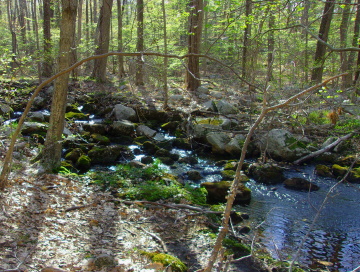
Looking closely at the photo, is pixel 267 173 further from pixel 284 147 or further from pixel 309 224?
pixel 309 224

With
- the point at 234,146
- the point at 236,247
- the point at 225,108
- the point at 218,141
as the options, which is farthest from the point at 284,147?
the point at 236,247

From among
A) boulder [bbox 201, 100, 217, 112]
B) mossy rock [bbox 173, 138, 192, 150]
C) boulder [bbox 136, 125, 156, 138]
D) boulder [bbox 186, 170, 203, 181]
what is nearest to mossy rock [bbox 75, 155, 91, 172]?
boulder [bbox 186, 170, 203, 181]

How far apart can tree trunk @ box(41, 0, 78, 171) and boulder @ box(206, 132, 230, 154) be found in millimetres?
5534

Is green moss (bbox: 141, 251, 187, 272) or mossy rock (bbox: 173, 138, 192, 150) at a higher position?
green moss (bbox: 141, 251, 187, 272)

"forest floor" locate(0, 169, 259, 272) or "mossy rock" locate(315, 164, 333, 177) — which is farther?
"mossy rock" locate(315, 164, 333, 177)

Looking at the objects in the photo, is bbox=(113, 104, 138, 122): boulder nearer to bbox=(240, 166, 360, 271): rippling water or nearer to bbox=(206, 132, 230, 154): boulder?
bbox=(206, 132, 230, 154): boulder

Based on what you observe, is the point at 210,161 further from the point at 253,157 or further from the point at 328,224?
the point at 328,224

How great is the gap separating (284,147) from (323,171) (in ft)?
4.79

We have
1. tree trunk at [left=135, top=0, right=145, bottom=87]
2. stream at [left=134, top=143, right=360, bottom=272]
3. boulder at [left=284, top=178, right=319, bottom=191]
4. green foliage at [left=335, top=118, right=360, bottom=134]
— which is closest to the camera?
stream at [left=134, top=143, right=360, bottom=272]

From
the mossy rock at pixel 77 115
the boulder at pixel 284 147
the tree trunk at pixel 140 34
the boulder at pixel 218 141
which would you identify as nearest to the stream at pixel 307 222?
the boulder at pixel 284 147

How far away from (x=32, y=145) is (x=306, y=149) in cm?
860

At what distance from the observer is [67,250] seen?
12.5ft

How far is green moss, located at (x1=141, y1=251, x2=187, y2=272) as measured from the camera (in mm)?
3812

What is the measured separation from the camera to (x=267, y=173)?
8.84 m
